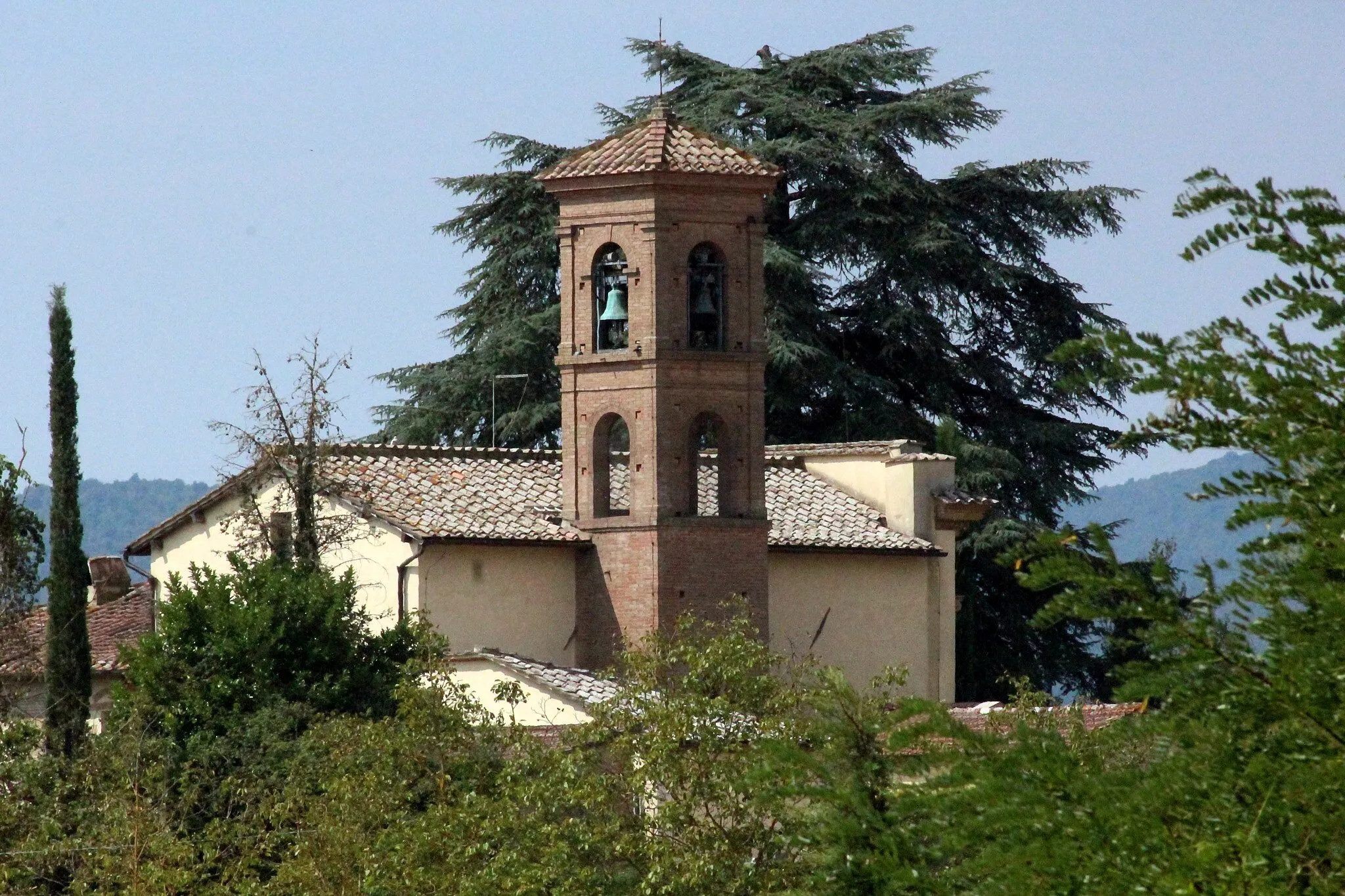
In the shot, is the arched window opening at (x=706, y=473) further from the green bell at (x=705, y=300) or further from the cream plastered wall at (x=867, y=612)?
the green bell at (x=705, y=300)

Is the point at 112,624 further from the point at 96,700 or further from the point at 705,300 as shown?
the point at 705,300

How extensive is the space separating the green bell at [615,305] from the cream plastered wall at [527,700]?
4.63 meters

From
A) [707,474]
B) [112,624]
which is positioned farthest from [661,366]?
[112,624]

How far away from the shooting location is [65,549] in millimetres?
24344

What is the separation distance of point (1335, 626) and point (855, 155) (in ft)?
104

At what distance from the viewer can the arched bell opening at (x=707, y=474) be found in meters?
27.6

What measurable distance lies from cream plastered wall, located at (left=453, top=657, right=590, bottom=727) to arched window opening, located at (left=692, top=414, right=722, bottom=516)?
3504 mm

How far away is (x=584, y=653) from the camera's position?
27.2 m

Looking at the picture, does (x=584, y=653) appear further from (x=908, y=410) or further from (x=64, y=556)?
(x=908, y=410)

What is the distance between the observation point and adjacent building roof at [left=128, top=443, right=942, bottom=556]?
26875 millimetres

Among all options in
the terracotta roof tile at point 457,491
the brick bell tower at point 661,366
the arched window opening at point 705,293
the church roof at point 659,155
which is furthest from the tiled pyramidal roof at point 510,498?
the church roof at point 659,155

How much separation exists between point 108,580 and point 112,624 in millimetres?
3693

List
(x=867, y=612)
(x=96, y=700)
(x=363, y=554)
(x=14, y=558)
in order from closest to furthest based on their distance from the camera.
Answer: (x=14, y=558)
(x=363, y=554)
(x=867, y=612)
(x=96, y=700)

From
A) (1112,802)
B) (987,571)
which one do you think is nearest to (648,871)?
(1112,802)
